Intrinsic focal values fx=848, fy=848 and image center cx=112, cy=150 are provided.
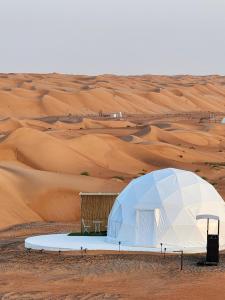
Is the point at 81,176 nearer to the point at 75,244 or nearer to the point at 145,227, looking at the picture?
the point at 75,244

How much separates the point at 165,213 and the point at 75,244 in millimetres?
2828

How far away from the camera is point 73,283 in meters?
19.5

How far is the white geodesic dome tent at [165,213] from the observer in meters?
24.9

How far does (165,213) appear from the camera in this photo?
25.0 m

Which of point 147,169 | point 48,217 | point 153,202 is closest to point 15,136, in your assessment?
point 147,169

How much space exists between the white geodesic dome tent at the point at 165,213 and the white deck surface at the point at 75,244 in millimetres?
344

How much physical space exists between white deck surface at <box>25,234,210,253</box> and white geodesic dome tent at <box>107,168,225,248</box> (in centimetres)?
34

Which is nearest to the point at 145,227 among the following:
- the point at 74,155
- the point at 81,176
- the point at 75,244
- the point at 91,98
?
the point at 75,244

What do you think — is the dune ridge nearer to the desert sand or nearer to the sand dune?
the desert sand

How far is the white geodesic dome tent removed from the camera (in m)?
24.9

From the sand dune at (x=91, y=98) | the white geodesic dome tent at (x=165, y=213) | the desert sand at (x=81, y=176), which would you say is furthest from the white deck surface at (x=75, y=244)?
the sand dune at (x=91, y=98)

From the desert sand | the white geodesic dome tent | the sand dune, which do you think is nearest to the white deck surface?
the white geodesic dome tent

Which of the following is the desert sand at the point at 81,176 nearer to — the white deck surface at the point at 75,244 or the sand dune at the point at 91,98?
the sand dune at the point at 91,98

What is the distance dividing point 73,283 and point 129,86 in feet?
448
